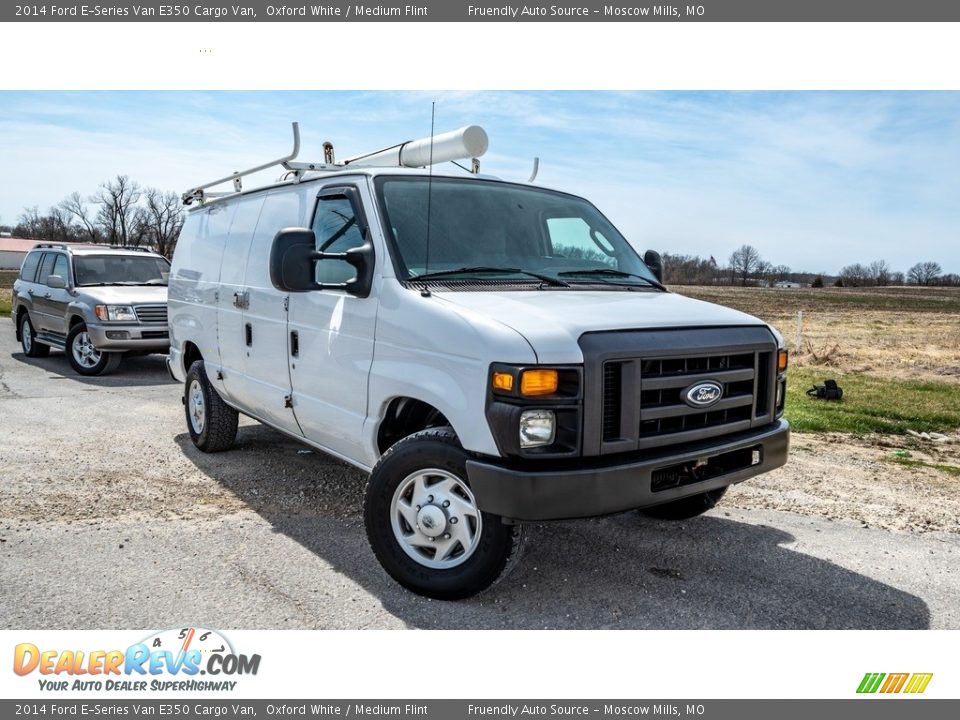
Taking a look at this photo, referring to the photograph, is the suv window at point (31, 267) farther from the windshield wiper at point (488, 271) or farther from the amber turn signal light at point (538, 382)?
the amber turn signal light at point (538, 382)

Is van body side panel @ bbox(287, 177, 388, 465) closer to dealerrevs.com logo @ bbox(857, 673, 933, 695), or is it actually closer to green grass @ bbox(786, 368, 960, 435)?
dealerrevs.com logo @ bbox(857, 673, 933, 695)

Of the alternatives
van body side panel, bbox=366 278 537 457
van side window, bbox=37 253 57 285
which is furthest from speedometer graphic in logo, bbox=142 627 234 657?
van side window, bbox=37 253 57 285

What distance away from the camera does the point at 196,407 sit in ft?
23.0

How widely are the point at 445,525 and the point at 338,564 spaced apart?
921 mm

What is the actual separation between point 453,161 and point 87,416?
538 cm

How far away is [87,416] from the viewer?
846 cm

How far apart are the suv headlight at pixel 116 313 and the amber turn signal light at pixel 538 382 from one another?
32.4 ft

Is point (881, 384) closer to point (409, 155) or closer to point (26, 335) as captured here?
point (409, 155)

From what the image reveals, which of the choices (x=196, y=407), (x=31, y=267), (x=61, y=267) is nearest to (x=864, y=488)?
(x=196, y=407)

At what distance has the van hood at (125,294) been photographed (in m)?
11.8

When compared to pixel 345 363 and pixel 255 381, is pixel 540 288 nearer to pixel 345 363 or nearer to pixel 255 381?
pixel 345 363

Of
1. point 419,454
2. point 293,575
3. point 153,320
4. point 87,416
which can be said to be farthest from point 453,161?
point 153,320

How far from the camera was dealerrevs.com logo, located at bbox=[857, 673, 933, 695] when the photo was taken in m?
3.38

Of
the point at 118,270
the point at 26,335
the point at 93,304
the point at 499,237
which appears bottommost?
the point at 26,335
